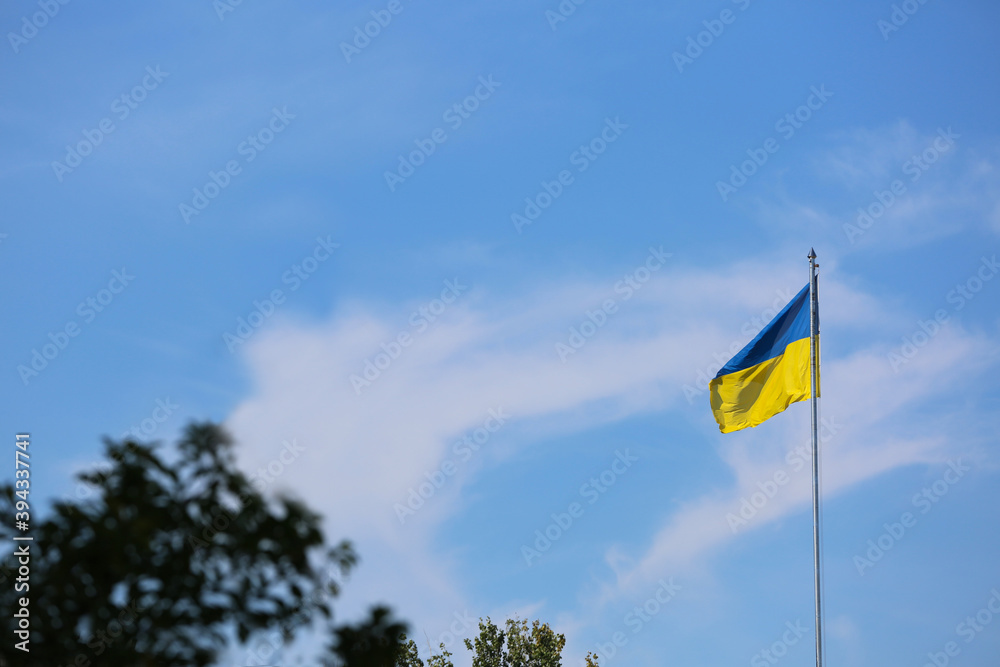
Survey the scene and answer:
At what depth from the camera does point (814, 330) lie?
2055 cm

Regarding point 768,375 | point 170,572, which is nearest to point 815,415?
point 768,375

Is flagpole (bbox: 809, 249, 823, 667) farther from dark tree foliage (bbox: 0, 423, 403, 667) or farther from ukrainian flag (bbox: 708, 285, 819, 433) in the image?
dark tree foliage (bbox: 0, 423, 403, 667)

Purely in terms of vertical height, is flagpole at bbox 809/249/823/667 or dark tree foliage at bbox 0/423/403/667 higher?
flagpole at bbox 809/249/823/667

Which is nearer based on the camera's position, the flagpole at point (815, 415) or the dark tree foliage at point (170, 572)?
the dark tree foliage at point (170, 572)

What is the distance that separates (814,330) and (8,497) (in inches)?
705

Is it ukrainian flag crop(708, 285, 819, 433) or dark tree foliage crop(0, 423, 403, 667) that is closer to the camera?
dark tree foliage crop(0, 423, 403, 667)

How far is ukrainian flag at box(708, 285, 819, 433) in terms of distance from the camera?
20938mm

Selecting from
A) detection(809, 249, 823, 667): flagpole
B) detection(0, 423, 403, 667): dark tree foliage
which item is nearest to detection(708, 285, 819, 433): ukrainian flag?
detection(809, 249, 823, 667): flagpole

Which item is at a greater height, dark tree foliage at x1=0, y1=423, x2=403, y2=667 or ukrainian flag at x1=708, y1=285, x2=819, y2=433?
ukrainian flag at x1=708, y1=285, x2=819, y2=433

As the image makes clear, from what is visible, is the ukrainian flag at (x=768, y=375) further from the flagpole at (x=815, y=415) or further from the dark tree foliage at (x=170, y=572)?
the dark tree foliage at (x=170, y=572)

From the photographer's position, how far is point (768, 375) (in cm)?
2134

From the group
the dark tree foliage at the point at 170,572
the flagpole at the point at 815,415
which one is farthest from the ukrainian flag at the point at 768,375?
the dark tree foliage at the point at 170,572

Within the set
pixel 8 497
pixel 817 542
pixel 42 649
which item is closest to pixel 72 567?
pixel 42 649

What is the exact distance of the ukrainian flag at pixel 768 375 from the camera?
20.9m
